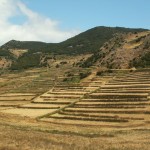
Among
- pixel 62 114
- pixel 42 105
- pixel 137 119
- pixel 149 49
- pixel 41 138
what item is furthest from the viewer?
pixel 149 49

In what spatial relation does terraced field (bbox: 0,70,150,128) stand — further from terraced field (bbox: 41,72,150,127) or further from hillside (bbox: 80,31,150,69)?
hillside (bbox: 80,31,150,69)

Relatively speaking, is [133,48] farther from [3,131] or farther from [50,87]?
[3,131]

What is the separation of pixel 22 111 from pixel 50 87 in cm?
3242

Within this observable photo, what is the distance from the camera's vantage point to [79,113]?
224 ft

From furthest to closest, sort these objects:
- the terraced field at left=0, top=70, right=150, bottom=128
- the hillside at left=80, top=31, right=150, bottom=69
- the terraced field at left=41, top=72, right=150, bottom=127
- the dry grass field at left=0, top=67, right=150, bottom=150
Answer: the hillside at left=80, top=31, right=150, bottom=69
the terraced field at left=0, top=70, right=150, bottom=128
the terraced field at left=41, top=72, right=150, bottom=127
the dry grass field at left=0, top=67, right=150, bottom=150

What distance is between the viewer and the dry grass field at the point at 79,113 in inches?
1297

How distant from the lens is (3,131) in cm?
Answer: 3559

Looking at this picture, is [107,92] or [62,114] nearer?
[62,114]

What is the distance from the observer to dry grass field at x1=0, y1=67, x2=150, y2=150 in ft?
108

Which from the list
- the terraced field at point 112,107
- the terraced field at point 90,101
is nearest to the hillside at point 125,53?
the terraced field at point 90,101

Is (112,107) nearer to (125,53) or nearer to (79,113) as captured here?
(79,113)

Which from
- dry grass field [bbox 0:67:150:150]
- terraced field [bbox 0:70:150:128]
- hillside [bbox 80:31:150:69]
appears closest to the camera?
dry grass field [bbox 0:67:150:150]

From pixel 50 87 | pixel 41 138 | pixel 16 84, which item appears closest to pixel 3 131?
pixel 41 138

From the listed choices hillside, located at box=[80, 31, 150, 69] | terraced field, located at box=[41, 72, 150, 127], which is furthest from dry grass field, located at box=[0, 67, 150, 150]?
hillside, located at box=[80, 31, 150, 69]
